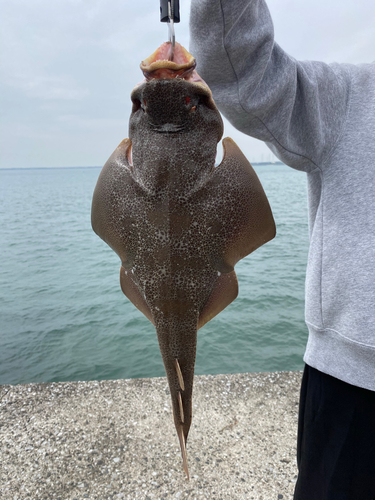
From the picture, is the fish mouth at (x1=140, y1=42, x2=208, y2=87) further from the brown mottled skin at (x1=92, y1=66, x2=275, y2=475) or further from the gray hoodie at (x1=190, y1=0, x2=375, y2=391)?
the gray hoodie at (x1=190, y1=0, x2=375, y2=391)

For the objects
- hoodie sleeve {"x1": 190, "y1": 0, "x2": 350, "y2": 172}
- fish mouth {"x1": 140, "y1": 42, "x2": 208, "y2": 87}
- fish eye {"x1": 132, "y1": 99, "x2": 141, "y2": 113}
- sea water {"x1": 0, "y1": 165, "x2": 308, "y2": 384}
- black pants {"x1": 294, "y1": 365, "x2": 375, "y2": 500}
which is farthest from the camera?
sea water {"x1": 0, "y1": 165, "x2": 308, "y2": 384}

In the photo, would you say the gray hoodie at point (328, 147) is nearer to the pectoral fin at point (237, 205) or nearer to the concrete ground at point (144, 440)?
the pectoral fin at point (237, 205)

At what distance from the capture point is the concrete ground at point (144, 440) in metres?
2.70

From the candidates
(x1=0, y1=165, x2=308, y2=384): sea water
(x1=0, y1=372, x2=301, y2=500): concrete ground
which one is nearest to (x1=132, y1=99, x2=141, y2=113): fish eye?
(x1=0, y1=372, x2=301, y2=500): concrete ground

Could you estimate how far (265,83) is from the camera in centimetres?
145

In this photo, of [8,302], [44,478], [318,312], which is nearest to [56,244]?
[8,302]

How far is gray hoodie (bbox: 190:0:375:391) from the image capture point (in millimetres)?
1431

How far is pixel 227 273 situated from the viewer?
126 cm

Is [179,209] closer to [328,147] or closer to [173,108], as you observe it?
[173,108]

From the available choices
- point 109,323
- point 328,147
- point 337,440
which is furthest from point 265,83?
point 109,323

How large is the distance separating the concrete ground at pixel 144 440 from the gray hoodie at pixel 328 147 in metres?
1.71

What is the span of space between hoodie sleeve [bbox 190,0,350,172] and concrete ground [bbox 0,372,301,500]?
2524 millimetres

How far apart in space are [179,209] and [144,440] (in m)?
2.76

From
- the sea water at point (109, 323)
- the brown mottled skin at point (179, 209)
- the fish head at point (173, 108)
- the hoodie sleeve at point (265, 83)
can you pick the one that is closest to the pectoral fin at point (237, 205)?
the brown mottled skin at point (179, 209)
